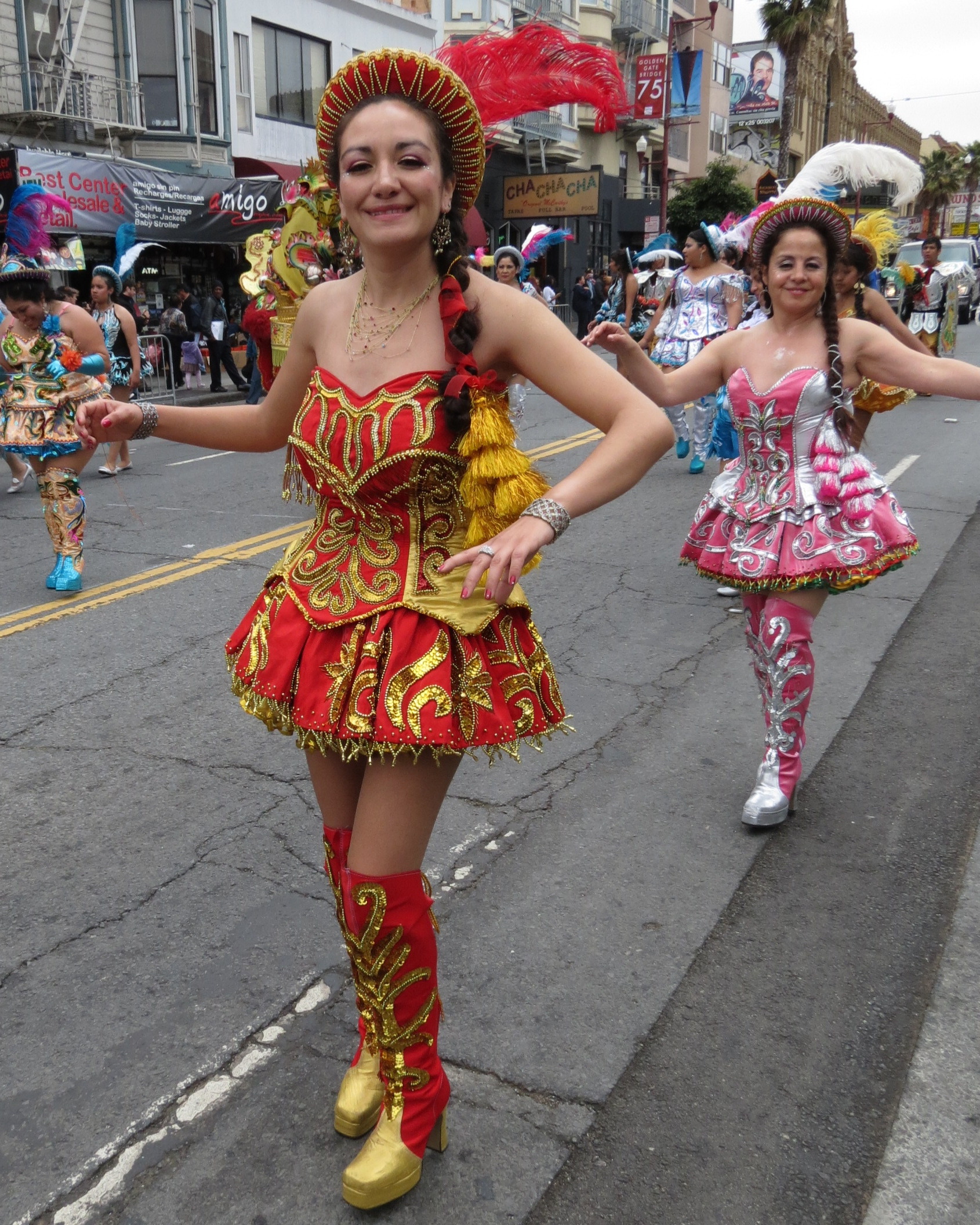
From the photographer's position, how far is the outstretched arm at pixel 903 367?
3705 mm

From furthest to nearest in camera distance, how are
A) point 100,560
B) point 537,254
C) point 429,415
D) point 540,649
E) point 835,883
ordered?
point 537,254
point 100,560
point 835,883
point 540,649
point 429,415

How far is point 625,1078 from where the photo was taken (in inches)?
102

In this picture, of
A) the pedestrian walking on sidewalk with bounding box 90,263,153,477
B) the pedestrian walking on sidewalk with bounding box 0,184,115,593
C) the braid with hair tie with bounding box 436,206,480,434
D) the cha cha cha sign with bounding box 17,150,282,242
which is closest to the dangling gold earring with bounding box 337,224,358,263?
the braid with hair tie with bounding box 436,206,480,434

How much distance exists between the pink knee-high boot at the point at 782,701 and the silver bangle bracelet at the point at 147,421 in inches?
85.3

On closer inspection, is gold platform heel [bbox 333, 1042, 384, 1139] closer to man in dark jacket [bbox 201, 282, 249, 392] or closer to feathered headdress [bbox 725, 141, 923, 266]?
feathered headdress [bbox 725, 141, 923, 266]

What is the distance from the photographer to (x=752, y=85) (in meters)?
54.9

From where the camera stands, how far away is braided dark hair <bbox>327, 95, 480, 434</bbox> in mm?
2078

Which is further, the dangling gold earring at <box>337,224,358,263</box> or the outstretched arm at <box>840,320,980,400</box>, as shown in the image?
the outstretched arm at <box>840,320,980,400</box>

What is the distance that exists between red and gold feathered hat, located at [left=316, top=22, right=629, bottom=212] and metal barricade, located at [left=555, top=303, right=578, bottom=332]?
28.4 meters

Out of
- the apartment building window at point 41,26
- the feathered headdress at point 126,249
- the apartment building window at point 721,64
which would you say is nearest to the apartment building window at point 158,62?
the apartment building window at point 41,26

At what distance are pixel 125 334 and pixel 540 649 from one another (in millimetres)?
9689

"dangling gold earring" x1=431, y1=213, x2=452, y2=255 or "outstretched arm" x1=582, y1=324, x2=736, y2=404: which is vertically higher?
"dangling gold earring" x1=431, y1=213, x2=452, y2=255

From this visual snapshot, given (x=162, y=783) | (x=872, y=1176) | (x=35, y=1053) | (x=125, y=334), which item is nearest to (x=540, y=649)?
(x=872, y=1176)

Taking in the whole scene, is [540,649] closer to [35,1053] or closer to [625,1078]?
[625,1078]
